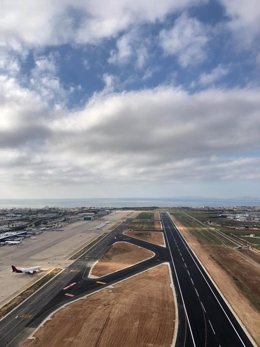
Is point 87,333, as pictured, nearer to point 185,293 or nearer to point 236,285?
point 185,293

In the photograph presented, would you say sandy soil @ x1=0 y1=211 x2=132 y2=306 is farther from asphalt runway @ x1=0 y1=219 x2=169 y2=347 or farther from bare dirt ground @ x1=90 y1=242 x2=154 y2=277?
bare dirt ground @ x1=90 y1=242 x2=154 y2=277

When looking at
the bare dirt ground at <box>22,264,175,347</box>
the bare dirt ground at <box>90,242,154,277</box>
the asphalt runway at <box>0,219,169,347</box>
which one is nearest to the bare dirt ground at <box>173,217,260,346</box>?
the bare dirt ground at <box>22,264,175,347</box>

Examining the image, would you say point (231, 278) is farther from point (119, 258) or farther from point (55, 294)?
point (55, 294)

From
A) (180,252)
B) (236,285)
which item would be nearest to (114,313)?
(236,285)

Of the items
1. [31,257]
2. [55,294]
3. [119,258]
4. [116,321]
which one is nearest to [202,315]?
[116,321]

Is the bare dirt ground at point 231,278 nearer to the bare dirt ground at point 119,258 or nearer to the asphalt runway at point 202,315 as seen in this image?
the asphalt runway at point 202,315

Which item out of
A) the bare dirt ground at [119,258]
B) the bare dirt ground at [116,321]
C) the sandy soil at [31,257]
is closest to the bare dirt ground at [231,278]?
the bare dirt ground at [116,321]
